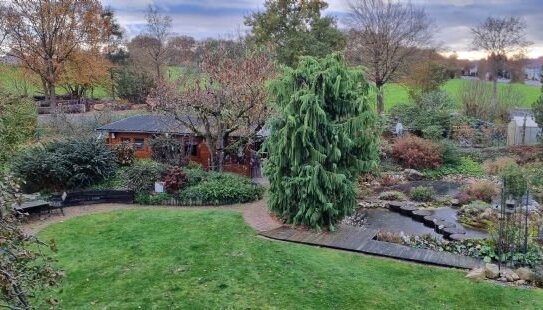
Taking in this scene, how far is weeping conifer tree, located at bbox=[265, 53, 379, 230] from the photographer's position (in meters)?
12.9

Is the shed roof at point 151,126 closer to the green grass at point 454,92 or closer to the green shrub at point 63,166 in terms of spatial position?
the green shrub at point 63,166

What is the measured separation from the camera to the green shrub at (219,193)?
16.1m

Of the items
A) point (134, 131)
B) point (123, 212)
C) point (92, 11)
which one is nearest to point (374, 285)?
point (123, 212)

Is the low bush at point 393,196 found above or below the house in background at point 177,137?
below

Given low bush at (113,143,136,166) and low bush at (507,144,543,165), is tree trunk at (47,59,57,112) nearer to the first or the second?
Answer: low bush at (113,143,136,166)

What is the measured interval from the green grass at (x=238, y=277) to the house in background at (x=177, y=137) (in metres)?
8.00

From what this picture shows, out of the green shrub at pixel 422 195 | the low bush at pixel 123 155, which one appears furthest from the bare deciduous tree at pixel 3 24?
the green shrub at pixel 422 195

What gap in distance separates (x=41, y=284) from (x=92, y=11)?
3630cm

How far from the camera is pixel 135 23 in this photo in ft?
157

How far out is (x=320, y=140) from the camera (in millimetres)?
13133

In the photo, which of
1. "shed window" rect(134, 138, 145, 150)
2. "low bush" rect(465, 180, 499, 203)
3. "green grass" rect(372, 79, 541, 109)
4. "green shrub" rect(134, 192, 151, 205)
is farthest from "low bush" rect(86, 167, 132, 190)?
"green grass" rect(372, 79, 541, 109)

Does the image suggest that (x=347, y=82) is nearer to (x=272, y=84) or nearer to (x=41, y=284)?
(x=272, y=84)

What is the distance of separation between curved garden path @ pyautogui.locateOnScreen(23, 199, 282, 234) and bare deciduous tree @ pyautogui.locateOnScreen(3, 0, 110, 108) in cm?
2098

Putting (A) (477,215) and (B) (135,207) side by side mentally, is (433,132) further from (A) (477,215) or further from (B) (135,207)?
(B) (135,207)
